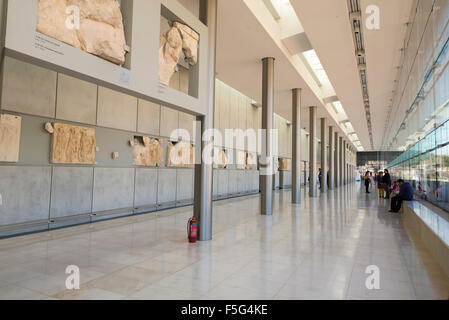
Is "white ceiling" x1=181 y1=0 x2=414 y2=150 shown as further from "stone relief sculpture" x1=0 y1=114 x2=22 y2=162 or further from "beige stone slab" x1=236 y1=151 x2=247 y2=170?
"stone relief sculpture" x1=0 y1=114 x2=22 y2=162

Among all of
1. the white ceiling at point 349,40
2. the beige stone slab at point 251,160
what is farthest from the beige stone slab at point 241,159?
the white ceiling at point 349,40

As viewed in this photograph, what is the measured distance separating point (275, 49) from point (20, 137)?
9884 millimetres

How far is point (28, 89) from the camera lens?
7859 mm

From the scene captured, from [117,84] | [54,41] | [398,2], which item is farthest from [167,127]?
[398,2]

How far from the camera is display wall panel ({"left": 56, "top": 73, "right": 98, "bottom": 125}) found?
867 cm

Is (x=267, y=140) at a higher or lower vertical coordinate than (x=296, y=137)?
lower

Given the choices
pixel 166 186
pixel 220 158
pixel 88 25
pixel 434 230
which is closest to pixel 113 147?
pixel 166 186

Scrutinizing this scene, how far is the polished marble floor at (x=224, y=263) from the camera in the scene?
4.14 meters

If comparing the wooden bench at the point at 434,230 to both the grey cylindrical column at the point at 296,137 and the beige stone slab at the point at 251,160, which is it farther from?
the beige stone slab at the point at 251,160

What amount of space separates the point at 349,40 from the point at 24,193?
13141mm

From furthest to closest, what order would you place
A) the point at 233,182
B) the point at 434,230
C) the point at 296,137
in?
the point at 233,182
the point at 296,137
the point at 434,230

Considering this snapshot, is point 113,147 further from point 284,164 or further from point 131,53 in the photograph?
point 284,164

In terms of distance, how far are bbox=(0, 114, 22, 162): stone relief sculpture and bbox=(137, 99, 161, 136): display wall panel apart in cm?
477
